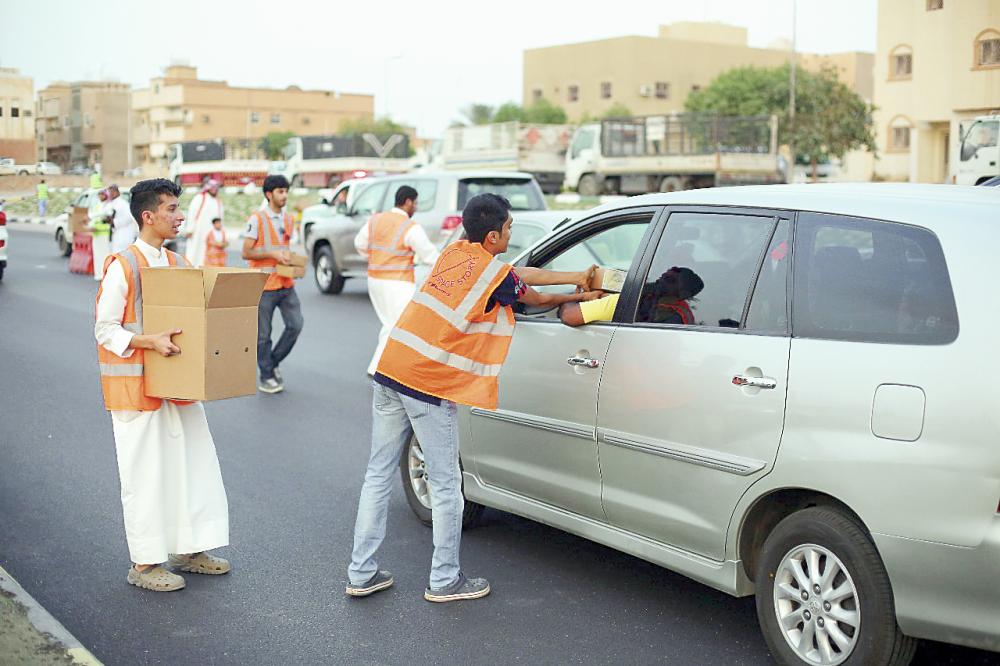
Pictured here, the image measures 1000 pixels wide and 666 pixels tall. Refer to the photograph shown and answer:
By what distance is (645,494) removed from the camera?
5129 mm

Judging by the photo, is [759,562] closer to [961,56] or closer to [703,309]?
[703,309]

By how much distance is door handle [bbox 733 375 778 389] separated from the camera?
4508mm

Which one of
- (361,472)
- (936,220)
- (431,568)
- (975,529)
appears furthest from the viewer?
(361,472)

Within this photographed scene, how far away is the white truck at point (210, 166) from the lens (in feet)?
221

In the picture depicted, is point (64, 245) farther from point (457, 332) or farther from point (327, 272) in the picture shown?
point (457, 332)

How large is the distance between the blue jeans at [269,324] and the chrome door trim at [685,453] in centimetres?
624

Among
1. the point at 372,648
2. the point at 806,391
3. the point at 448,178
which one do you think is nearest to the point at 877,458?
the point at 806,391

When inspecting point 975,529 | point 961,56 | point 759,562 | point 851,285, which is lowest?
point 759,562

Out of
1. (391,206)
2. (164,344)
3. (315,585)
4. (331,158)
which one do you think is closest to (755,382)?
(315,585)

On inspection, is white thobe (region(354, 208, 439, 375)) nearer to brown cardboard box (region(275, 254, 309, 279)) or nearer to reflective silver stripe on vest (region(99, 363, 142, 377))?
brown cardboard box (region(275, 254, 309, 279))

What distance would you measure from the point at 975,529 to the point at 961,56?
1273 cm

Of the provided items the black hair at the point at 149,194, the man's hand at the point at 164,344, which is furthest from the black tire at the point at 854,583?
the black hair at the point at 149,194

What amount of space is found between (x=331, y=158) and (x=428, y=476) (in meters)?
58.8

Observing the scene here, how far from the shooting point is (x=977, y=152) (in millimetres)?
23875
